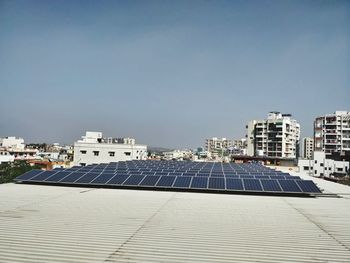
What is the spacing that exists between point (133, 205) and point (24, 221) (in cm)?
515

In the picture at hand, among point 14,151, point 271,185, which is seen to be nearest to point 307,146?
point 14,151

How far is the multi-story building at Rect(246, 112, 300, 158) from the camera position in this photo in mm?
133125

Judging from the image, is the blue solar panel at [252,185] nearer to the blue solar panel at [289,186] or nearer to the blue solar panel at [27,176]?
the blue solar panel at [289,186]

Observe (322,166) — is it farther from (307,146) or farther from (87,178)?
(307,146)

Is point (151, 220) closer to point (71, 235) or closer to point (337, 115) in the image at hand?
point (71, 235)

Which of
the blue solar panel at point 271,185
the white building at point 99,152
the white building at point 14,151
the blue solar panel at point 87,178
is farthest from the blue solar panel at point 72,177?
the white building at point 14,151

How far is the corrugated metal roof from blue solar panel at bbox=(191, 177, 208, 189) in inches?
140

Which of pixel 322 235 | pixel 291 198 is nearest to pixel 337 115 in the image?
pixel 291 198

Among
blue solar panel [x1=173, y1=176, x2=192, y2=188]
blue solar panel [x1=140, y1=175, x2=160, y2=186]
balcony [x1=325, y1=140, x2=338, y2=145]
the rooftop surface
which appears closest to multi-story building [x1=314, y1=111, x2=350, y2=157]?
balcony [x1=325, y1=140, x2=338, y2=145]

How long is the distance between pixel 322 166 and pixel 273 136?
47997 millimetres

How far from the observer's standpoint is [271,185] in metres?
22.4

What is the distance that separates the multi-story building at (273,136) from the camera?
13312 centimetres

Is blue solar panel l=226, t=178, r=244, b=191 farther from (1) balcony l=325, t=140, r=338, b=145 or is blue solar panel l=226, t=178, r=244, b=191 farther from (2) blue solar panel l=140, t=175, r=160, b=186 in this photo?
(1) balcony l=325, t=140, r=338, b=145

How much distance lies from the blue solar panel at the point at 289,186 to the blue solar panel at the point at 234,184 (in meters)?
2.46
